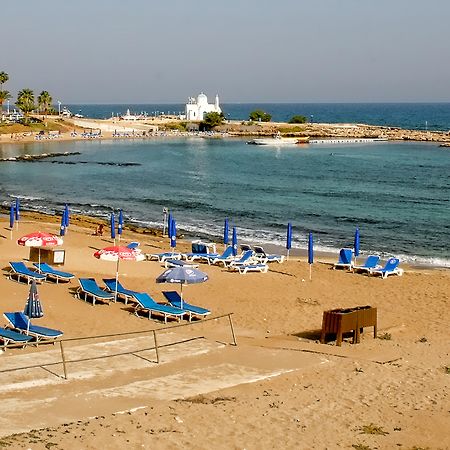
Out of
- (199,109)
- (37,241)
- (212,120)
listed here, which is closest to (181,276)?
(37,241)

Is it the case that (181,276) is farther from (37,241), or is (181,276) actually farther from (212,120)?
(212,120)

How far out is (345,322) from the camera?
651 inches

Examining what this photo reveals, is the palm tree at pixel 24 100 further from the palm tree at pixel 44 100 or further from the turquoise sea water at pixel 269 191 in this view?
the turquoise sea water at pixel 269 191

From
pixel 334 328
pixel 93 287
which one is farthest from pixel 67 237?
pixel 334 328

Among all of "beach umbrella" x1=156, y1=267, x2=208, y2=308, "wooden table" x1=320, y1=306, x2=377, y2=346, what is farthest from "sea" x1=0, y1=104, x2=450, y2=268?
"beach umbrella" x1=156, y1=267, x2=208, y2=308

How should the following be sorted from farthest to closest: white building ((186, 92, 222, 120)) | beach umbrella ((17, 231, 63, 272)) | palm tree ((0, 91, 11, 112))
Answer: white building ((186, 92, 222, 120)) < palm tree ((0, 91, 11, 112)) < beach umbrella ((17, 231, 63, 272))

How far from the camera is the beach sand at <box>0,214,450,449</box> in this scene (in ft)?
35.1

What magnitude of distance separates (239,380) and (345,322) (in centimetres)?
396

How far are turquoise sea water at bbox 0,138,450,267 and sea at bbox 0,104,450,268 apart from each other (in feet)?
0.22

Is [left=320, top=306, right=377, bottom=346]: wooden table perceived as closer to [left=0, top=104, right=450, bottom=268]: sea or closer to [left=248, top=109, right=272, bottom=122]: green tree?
[left=0, top=104, right=450, bottom=268]: sea

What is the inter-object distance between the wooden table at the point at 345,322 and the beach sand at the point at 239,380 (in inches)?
14.1

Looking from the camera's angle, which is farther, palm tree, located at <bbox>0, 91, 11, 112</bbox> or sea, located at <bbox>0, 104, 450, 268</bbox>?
palm tree, located at <bbox>0, 91, 11, 112</bbox>

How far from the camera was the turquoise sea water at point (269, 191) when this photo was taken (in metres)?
35.9

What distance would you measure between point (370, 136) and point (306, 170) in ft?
175
